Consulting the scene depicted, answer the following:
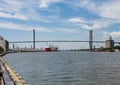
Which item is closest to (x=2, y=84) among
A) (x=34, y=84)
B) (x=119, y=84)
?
(x=34, y=84)

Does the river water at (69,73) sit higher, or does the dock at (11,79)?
the dock at (11,79)

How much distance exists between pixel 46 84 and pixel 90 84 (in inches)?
160

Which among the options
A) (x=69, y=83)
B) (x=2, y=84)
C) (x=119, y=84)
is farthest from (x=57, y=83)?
(x=2, y=84)

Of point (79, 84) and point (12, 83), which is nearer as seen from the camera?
point (12, 83)

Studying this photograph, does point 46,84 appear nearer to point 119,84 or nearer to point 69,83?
point 69,83

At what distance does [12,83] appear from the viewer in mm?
22844

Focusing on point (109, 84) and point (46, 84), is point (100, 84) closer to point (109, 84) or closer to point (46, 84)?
point (109, 84)

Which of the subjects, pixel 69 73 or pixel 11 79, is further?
pixel 69 73

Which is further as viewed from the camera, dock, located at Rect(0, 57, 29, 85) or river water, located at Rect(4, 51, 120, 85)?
river water, located at Rect(4, 51, 120, 85)

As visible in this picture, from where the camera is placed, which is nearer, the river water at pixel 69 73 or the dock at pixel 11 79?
the dock at pixel 11 79

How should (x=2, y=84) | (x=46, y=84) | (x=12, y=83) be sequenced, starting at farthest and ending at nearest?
(x=46, y=84)
(x=12, y=83)
(x=2, y=84)

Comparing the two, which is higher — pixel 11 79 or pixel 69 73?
pixel 11 79

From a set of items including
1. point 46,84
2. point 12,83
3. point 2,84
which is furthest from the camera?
point 46,84

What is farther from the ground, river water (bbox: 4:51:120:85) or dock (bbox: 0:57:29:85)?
dock (bbox: 0:57:29:85)
